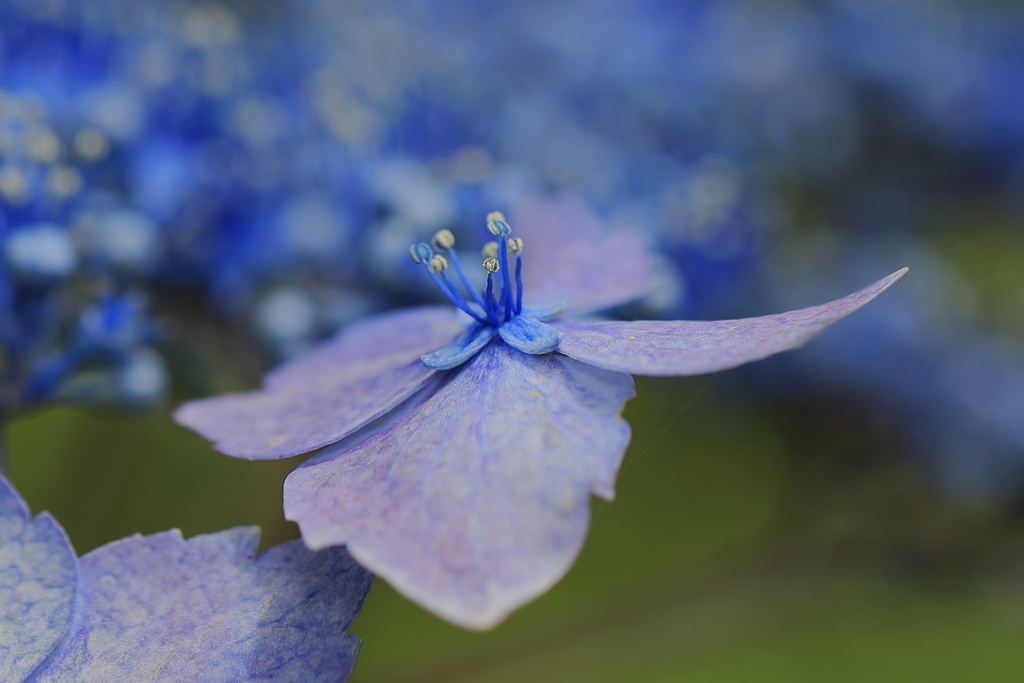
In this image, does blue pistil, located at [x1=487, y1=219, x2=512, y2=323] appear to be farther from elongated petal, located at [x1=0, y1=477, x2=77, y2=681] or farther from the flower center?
elongated petal, located at [x1=0, y1=477, x2=77, y2=681]

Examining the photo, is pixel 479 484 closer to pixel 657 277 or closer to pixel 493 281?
pixel 493 281

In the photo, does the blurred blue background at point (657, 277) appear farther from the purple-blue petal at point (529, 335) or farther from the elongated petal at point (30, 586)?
the elongated petal at point (30, 586)

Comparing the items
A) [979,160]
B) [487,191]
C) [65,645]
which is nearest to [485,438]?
[65,645]

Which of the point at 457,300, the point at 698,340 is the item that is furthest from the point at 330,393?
the point at 698,340

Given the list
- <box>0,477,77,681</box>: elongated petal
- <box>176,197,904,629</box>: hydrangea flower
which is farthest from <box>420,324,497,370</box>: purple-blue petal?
<box>0,477,77,681</box>: elongated petal

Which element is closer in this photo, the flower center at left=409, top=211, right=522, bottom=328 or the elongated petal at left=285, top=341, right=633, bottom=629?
the elongated petal at left=285, top=341, right=633, bottom=629

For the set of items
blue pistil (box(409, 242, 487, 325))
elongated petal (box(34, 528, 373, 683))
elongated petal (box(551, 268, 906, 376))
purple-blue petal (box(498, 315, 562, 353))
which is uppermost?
blue pistil (box(409, 242, 487, 325))

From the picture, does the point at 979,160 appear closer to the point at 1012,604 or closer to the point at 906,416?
the point at 906,416
